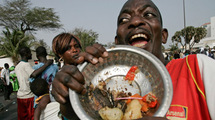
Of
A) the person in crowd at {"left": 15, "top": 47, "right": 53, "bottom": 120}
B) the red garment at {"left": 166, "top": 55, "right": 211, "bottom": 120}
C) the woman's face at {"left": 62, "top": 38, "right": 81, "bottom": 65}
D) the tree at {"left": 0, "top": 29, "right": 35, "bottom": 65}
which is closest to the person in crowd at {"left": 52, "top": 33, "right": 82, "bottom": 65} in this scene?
the woman's face at {"left": 62, "top": 38, "right": 81, "bottom": 65}

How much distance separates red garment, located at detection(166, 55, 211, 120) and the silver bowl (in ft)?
0.89

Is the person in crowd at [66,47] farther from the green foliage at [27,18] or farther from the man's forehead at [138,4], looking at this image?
the green foliage at [27,18]

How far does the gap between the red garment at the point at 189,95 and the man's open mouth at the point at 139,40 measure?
1.36 ft

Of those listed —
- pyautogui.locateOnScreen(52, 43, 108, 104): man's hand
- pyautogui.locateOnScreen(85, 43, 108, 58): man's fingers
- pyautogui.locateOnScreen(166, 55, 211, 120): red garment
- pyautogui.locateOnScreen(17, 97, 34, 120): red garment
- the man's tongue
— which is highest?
the man's tongue

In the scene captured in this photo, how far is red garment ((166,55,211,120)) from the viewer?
1.21m

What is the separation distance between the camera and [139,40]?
5.02 feet

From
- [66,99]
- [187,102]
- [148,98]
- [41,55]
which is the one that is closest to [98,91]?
[66,99]

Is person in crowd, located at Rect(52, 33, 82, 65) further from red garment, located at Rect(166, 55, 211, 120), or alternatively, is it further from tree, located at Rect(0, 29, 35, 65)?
tree, located at Rect(0, 29, 35, 65)

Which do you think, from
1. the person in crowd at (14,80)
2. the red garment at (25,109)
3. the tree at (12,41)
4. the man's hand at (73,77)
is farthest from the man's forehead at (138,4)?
the tree at (12,41)

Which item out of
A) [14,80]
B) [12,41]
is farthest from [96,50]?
[12,41]

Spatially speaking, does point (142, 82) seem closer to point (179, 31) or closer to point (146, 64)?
point (146, 64)

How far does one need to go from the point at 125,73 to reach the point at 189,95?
56 centimetres

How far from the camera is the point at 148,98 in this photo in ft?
3.53

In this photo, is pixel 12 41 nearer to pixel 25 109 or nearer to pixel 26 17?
pixel 26 17
